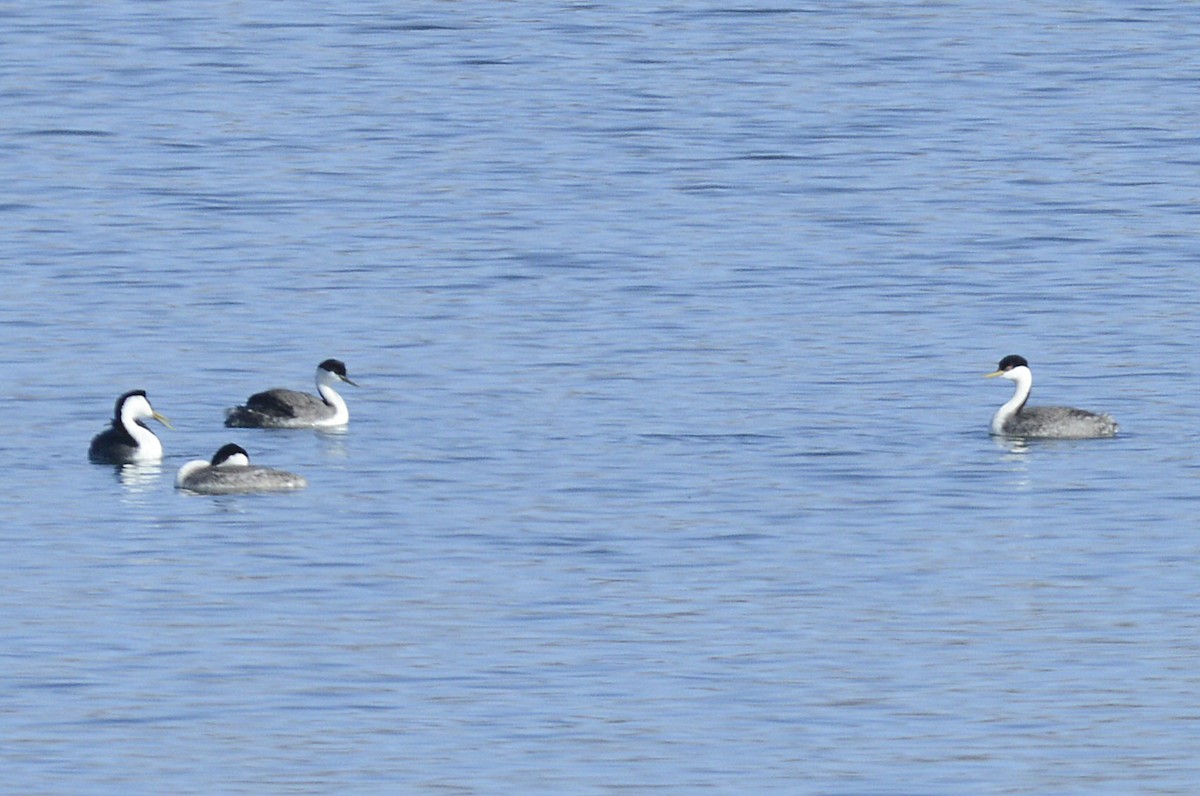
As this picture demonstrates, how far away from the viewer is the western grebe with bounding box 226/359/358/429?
27.2 metres

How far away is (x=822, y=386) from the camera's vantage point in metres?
28.6

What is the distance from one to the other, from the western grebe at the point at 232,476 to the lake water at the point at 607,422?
0.54 ft

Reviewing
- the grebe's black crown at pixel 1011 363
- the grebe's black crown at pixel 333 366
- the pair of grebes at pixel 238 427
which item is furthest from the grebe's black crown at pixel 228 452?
the grebe's black crown at pixel 1011 363

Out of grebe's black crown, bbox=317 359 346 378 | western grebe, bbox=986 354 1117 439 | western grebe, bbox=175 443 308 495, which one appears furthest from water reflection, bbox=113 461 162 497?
western grebe, bbox=986 354 1117 439

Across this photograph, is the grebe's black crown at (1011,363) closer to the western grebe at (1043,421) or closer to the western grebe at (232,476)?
the western grebe at (1043,421)

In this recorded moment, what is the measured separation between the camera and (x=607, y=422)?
26.8m

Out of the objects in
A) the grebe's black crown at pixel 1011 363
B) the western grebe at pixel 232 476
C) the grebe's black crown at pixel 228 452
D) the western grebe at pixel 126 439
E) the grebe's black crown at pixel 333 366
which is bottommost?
the western grebe at pixel 232 476

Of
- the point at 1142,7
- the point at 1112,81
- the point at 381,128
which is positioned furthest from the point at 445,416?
the point at 1142,7

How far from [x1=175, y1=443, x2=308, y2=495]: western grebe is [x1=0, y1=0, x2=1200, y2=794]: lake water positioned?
0.16m

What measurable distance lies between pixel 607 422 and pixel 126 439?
449cm

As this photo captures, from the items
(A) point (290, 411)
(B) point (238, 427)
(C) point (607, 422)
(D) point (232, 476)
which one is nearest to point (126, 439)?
(D) point (232, 476)

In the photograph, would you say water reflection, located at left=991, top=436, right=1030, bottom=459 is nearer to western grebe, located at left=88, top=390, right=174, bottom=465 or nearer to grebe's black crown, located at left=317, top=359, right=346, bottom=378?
grebe's black crown, located at left=317, top=359, right=346, bottom=378

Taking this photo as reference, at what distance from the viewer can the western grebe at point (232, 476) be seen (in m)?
24.2

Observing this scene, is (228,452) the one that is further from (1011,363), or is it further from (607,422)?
(1011,363)
